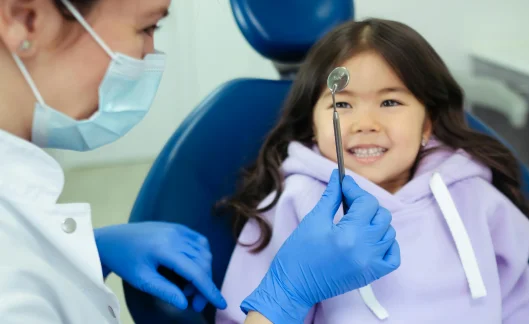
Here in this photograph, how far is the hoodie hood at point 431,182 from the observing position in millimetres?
920

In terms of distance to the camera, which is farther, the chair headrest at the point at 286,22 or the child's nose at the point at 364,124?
the chair headrest at the point at 286,22

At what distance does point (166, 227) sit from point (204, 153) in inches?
9.5

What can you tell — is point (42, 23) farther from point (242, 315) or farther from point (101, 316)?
point (242, 315)

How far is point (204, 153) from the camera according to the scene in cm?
116

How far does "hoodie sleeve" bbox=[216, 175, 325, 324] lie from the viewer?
99 cm

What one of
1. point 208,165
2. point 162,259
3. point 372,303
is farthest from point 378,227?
point 208,165

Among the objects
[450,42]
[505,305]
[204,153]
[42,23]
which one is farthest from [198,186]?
[450,42]

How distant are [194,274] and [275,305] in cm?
20

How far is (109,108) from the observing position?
0.81m

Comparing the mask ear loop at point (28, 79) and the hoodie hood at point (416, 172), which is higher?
the mask ear loop at point (28, 79)

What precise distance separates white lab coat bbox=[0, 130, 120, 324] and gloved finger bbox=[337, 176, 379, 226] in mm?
390

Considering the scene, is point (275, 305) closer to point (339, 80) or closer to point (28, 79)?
point (339, 80)

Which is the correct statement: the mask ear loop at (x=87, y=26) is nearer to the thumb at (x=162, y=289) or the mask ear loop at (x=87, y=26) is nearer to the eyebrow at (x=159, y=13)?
the eyebrow at (x=159, y=13)

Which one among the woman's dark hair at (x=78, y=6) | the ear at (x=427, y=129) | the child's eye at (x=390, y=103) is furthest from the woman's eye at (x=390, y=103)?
the woman's dark hair at (x=78, y=6)
